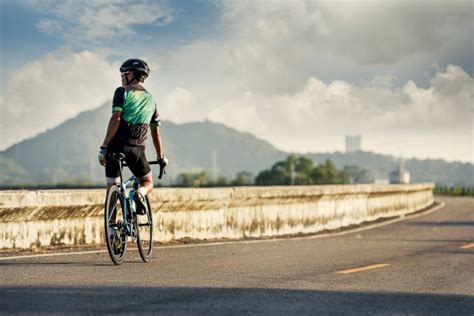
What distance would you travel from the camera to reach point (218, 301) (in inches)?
267

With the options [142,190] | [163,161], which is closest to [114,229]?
[142,190]

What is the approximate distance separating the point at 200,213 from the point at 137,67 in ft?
17.9

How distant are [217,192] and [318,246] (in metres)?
2.25

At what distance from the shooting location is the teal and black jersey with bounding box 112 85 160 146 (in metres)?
9.22

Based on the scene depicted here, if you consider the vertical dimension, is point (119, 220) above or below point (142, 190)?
below

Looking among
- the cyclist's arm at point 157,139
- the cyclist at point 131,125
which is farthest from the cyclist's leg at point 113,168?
the cyclist's arm at point 157,139

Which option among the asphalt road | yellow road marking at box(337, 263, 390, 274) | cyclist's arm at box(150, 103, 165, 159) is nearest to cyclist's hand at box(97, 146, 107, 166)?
cyclist's arm at box(150, 103, 165, 159)

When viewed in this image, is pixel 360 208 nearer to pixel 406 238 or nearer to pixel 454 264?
pixel 406 238

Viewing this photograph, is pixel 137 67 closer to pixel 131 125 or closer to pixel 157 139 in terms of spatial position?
pixel 131 125

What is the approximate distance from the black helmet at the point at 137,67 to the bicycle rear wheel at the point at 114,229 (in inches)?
51.5

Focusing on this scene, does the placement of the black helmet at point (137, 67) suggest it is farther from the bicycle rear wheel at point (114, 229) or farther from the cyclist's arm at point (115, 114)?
the bicycle rear wheel at point (114, 229)

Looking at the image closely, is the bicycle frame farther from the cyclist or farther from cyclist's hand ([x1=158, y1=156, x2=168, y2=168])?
cyclist's hand ([x1=158, y1=156, x2=168, y2=168])

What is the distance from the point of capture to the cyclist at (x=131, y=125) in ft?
30.1

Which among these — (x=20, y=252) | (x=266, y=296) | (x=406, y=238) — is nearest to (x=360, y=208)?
(x=406, y=238)
